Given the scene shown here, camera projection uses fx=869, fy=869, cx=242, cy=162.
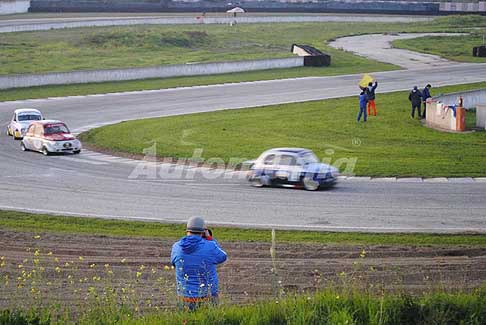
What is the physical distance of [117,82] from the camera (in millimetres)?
55750

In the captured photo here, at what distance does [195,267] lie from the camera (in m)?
10.1

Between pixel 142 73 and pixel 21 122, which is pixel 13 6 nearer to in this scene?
pixel 142 73

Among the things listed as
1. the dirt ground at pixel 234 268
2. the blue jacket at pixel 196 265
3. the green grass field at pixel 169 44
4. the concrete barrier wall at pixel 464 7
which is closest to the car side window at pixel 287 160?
the dirt ground at pixel 234 268

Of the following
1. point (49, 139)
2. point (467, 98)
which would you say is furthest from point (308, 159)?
point (467, 98)

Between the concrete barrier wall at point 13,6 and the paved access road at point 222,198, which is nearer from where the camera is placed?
the paved access road at point 222,198

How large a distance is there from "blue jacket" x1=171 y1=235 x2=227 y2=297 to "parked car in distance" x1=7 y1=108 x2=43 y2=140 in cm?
2799

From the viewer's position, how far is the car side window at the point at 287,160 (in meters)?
25.4

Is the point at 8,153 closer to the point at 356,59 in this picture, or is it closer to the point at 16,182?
the point at 16,182

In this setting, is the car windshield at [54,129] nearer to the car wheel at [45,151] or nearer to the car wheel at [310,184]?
the car wheel at [45,151]

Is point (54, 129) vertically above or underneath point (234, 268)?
underneath

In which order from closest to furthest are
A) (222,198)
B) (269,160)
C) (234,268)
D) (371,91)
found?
1. (234,268)
2. (222,198)
3. (269,160)
4. (371,91)

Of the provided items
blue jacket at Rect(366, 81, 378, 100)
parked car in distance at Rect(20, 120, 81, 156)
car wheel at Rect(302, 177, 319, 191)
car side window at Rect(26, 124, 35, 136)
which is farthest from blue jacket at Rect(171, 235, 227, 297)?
blue jacket at Rect(366, 81, 378, 100)

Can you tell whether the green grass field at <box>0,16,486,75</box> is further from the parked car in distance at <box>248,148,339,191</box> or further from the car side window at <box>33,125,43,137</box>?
the parked car in distance at <box>248,148,339,191</box>

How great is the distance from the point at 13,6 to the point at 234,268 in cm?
8346
